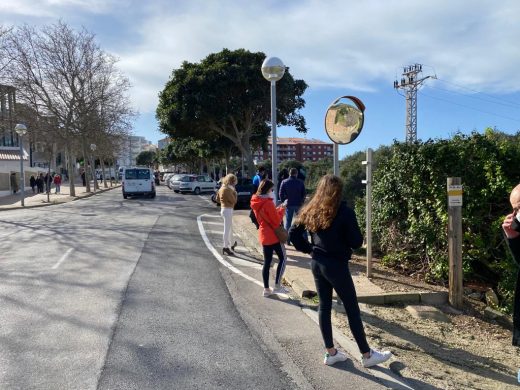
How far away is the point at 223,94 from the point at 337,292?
24.2 m

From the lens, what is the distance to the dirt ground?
4.03 m

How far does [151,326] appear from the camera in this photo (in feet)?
16.8

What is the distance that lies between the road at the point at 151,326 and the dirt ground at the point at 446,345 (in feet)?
1.89

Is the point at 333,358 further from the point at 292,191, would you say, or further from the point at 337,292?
the point at 292,191

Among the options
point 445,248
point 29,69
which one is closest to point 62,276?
point 445,248

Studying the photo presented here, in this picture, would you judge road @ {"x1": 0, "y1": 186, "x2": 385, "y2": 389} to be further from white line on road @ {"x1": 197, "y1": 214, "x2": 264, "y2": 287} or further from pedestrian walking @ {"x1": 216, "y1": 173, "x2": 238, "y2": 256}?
pedestrian walking @ {"x1": 216, "y1": 173, "x2": 238, "y2": 256}

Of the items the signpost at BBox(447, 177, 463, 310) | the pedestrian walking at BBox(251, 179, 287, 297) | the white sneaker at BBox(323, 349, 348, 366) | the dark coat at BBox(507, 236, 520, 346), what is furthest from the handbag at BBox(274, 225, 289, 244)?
the dark coat at BBox(507, 236, 520, 346)

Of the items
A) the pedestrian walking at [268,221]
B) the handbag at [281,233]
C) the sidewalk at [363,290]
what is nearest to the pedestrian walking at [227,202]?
the sidewalk at [363,290]

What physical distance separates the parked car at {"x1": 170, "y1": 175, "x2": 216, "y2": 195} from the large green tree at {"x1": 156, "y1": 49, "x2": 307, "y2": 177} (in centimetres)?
658

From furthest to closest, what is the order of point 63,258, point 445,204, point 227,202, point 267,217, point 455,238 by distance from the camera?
point 227,202 → point 63,258 → point 445,204 → point 267,217 → point 455,238

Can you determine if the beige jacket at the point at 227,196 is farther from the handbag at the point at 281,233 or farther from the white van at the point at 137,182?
the white van at the point at 137,182

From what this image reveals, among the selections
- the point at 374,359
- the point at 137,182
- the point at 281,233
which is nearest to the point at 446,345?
the point at 374,359

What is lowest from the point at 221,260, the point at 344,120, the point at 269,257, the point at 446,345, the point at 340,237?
the point at 446,345

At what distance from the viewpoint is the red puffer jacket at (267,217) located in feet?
20.2
